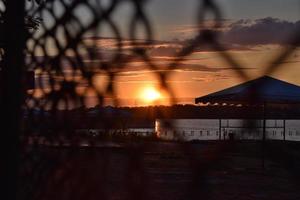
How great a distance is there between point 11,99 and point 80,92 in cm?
15

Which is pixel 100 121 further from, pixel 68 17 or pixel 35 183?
pixel 35 183

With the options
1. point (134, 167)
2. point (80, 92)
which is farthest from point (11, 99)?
point (134, 167)

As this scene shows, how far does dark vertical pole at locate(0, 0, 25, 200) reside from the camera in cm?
117

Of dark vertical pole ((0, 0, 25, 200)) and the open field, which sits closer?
the open field

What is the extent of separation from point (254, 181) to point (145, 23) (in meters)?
12.0

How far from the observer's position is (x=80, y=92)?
1.13m

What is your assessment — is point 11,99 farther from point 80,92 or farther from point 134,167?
point 134,167

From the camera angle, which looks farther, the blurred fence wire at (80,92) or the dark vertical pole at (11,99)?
the dark vertical pole at (11,99)

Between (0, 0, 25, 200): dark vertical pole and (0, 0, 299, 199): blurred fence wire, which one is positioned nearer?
(0, 0, 299, 199): blurred fence wire

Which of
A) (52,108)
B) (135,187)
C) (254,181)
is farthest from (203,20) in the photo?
(254,181)

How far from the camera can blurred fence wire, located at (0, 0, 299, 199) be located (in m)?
0.80

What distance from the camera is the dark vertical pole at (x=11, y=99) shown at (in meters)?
1.17

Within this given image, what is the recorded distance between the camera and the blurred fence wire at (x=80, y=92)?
80 centimetres

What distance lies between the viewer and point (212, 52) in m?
0.74
